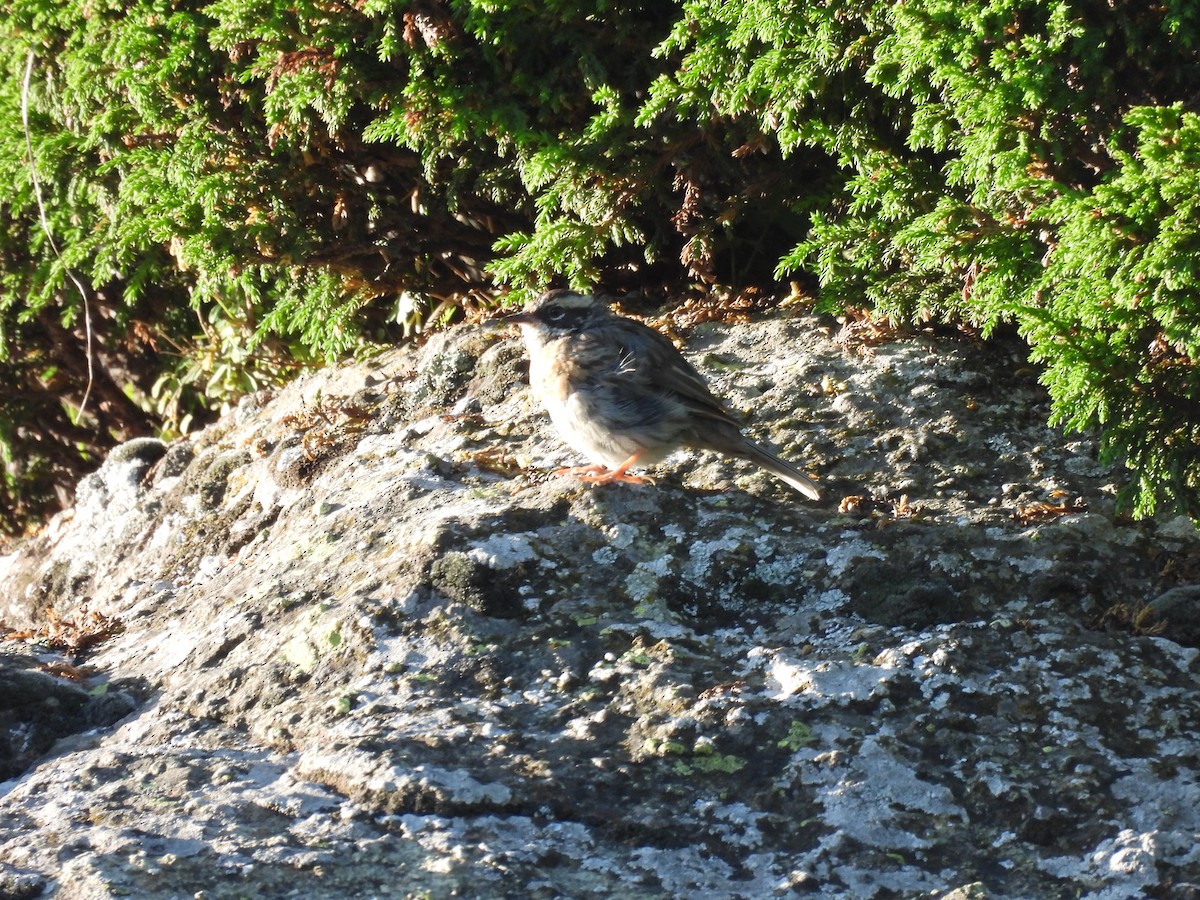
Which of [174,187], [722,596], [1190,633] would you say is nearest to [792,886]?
[722,596]

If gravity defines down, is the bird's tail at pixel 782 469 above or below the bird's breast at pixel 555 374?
below

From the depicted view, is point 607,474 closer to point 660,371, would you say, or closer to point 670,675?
point 660,371

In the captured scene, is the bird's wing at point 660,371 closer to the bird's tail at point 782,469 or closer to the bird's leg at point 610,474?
the bird's tail at point 782,469

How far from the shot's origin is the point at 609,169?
583cm

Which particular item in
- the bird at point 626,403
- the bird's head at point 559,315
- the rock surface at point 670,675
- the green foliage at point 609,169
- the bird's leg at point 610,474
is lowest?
the rock surface at point 670,675

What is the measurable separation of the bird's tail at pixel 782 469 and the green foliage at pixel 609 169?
98 cm

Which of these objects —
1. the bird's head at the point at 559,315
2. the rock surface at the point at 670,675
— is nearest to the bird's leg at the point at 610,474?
the rock surface at the point at 670,675

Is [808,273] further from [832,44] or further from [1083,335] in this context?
[1083,335]

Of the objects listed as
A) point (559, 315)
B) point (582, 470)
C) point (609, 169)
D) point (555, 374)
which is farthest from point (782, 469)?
point (609, 169)

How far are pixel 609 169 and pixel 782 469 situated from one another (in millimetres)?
1846

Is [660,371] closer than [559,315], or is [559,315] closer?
[660,371]

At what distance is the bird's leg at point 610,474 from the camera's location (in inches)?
189

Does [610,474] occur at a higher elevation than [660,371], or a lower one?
lower

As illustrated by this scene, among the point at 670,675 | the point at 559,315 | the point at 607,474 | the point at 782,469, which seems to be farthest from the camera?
the point at 559,315
